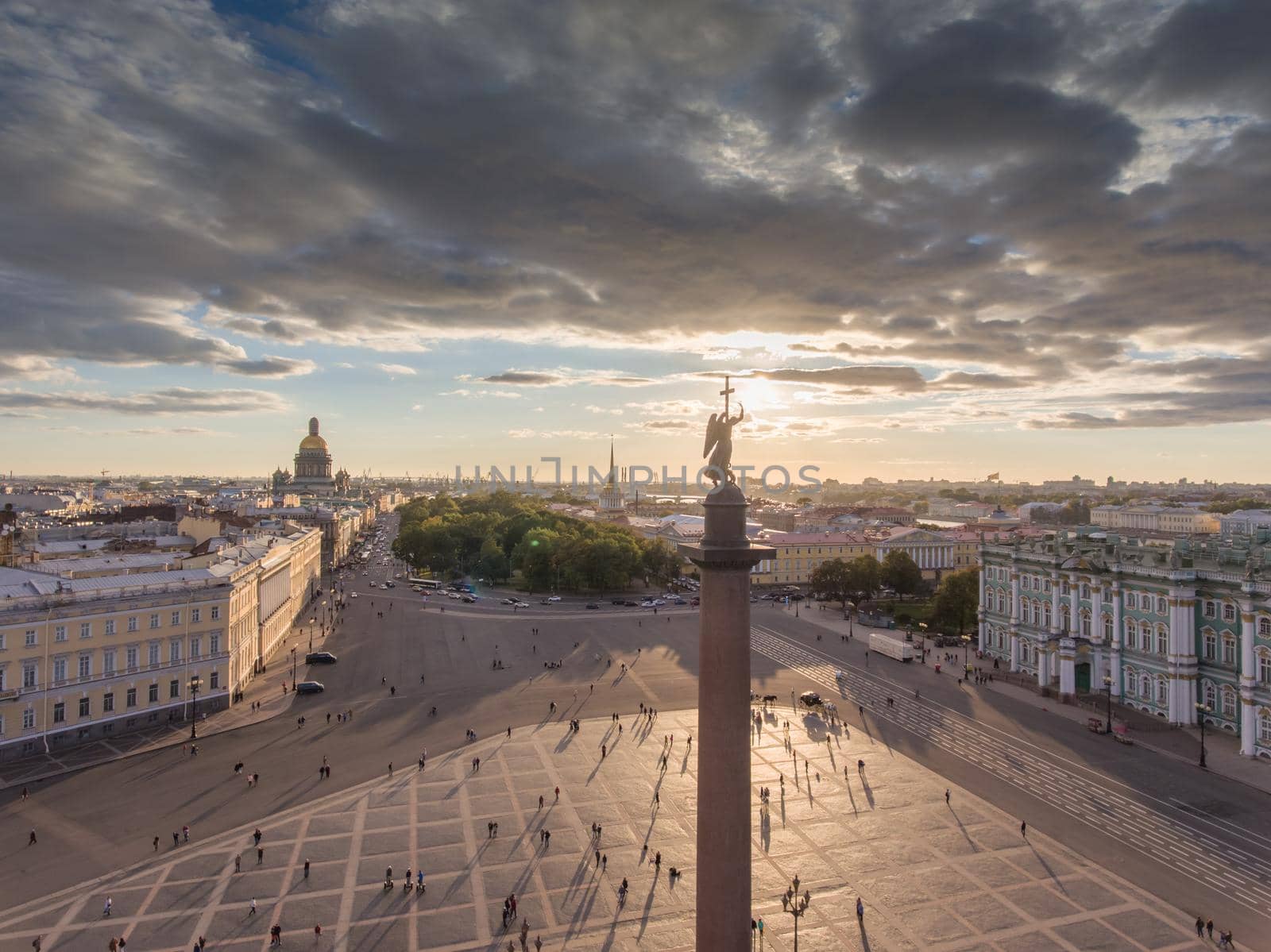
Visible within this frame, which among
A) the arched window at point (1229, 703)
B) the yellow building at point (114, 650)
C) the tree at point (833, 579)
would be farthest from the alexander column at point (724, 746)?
the tree at point (833, 579)

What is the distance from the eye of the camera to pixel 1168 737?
147 feet

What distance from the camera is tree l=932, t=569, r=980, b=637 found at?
7194cm

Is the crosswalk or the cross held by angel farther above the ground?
the cross held by angel

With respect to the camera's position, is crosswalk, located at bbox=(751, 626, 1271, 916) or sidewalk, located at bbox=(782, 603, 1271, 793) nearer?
crosswalk, located at bbox=(751, 626, 1271, 916)

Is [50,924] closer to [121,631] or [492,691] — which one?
[121,631]

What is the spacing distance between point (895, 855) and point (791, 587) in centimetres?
8009

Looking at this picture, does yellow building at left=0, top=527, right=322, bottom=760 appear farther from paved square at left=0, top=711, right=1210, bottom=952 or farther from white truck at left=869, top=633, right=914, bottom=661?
white truck at left=869, top=633, right=914, bottom=661

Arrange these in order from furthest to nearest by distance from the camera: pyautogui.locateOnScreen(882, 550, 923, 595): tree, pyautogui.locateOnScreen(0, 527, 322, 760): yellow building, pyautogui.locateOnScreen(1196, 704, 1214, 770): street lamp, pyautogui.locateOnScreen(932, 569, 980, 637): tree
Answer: pyautogui.locateOnScreen(882, 550, 923, 595): tree → pyautogui.locateOnScreen(932, 569, 980, 637): tree → pyautogui.locateOnScreen(0, 527, 322, 760): yellow building → pyautogui.locateOnScreen(1196, 704, 1214, 770): street lamp

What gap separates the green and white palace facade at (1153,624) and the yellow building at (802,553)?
5070cm

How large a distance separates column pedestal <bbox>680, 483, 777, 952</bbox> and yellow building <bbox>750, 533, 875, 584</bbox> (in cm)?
9402

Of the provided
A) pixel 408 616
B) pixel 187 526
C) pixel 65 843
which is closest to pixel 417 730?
pixel 65 843

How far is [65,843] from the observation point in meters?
30.2

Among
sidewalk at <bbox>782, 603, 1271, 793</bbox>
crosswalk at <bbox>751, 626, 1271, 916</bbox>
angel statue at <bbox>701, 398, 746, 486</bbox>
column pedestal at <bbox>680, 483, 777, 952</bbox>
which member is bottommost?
sidewalk at <bbox>782, 603, 1271, 793</bbox>

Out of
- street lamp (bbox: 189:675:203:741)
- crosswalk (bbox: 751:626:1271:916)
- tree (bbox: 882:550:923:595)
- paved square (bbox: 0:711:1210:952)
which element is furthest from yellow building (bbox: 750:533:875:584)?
street lamp (bbox: 189:675:203:741)
